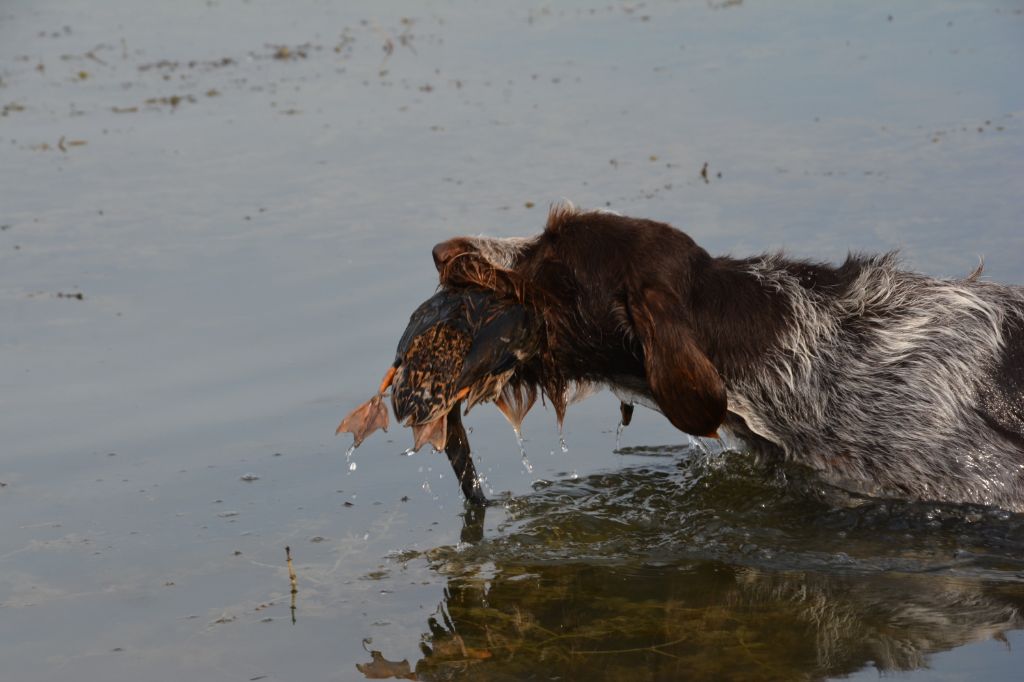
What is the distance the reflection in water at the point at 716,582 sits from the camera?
16.6 feet

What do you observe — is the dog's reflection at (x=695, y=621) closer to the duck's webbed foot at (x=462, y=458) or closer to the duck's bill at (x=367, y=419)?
the duck's webbed foot at (x=462, y=458)

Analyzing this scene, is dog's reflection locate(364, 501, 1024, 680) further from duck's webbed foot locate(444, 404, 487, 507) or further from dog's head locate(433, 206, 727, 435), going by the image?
dog's head locate(433, 206, 727, 435)

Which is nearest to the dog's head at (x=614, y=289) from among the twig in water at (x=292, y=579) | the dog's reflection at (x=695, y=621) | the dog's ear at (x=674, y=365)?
the dog's ear at (x=674, y=365)

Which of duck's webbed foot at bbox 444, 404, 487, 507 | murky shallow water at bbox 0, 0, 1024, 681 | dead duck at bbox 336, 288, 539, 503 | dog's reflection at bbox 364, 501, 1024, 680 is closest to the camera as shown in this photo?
dog's reflection at bbox 364, 501, 1024, 680

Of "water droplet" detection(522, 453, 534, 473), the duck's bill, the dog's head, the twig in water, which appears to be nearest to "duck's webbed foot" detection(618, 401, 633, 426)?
the dog's head

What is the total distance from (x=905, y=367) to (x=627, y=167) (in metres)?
4.59

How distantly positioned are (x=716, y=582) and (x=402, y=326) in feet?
8.91

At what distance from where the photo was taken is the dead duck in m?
5.51

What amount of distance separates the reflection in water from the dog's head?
686 millimetres

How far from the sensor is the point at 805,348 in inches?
233

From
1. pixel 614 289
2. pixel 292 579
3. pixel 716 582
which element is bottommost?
pixel 716 582

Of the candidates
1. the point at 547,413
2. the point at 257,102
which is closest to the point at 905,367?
the point at 547,413

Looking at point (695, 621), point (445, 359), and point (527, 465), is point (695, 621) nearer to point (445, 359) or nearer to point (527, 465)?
point (445, 359)

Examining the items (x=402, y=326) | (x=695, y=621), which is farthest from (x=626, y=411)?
(x=402, y=326)
